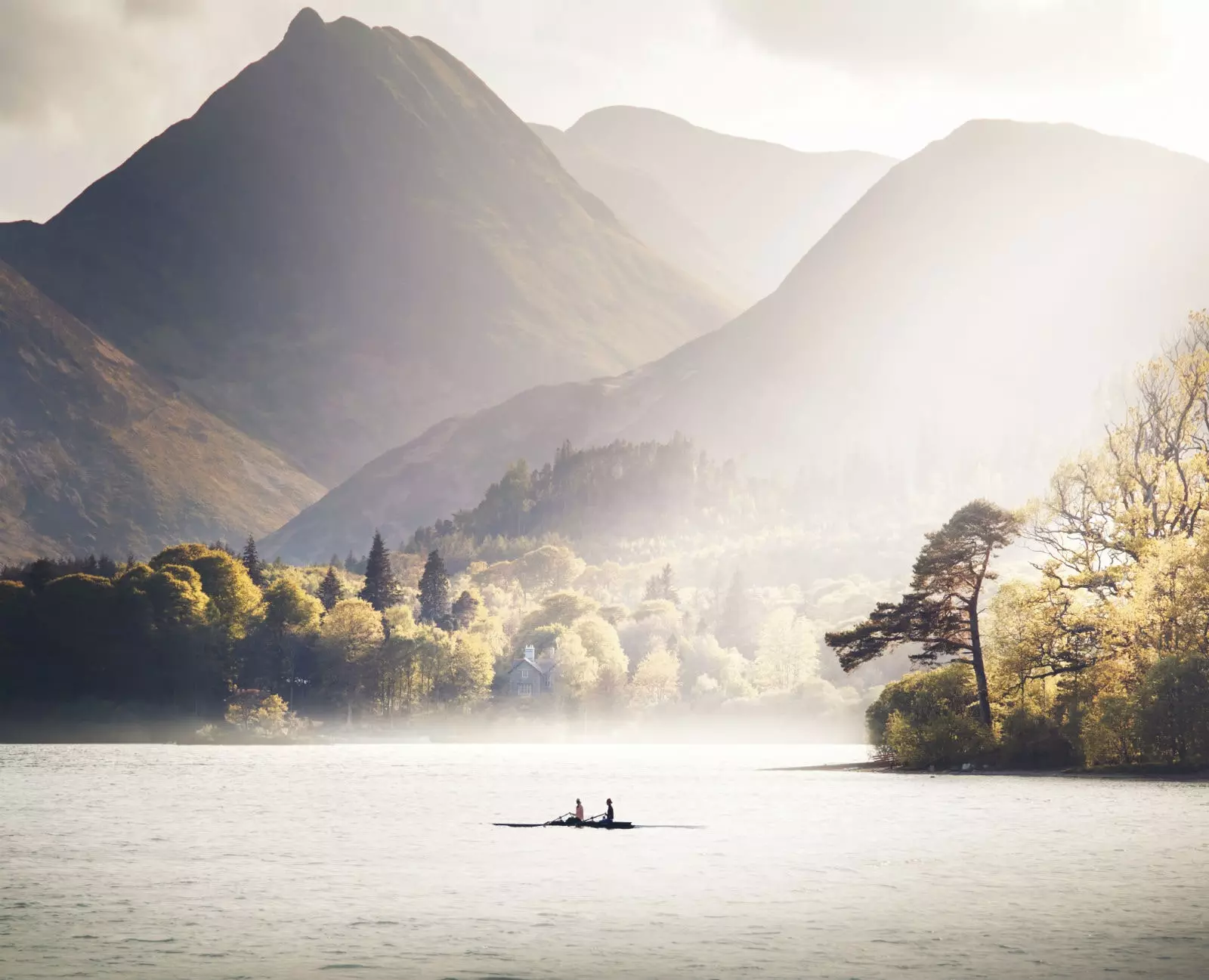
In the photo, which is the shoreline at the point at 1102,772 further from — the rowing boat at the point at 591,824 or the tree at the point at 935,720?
the rowing boat at the point at 591,824

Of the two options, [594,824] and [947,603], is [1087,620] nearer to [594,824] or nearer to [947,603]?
[947,603]

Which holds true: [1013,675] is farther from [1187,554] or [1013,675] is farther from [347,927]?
[347,927]

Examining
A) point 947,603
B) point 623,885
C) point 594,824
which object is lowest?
point 623,885

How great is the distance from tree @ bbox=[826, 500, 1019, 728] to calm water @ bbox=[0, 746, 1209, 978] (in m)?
12.3

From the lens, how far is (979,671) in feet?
359

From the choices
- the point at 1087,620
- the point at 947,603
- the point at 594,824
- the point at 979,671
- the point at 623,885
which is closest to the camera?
the point at 623,885

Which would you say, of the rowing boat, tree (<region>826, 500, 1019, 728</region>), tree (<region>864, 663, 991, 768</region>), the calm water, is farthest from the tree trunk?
the rowing boat

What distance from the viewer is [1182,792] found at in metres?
86.6

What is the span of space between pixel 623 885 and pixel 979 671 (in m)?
63.0

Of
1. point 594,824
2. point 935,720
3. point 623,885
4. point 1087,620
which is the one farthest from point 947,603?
point 623,885

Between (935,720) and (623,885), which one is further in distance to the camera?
(935,720)

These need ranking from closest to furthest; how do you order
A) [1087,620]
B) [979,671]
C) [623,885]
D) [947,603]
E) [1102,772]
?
1. [623,885]
2. [1102,772]
3. [1087,620]
4. [979,671]
5. [947,603]

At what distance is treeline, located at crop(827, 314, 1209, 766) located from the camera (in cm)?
9906

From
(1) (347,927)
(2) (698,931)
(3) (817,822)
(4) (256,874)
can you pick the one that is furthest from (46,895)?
(3) (817,822)
